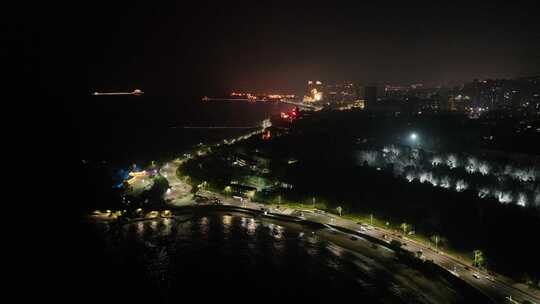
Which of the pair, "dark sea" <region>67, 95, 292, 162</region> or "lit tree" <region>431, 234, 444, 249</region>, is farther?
"dark sea" <region>67, 95, 292, 162</region>

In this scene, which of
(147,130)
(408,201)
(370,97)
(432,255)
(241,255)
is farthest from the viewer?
(370,97)

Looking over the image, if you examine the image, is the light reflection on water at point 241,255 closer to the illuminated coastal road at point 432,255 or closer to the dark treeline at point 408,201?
the illuminated coastal road at point 432,255

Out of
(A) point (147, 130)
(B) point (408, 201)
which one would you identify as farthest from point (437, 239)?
(A) point (147, 130)

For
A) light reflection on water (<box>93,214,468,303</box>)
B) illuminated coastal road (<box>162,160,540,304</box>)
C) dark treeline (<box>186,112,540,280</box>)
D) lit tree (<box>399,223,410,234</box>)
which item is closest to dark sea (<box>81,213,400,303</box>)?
light reflection on water (<box>93,214,468,303</box>)

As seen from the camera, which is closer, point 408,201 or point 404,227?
point 404,227

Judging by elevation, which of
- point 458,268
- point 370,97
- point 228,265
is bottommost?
point 228,265

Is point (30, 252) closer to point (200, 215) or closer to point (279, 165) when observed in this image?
point (200, 215)

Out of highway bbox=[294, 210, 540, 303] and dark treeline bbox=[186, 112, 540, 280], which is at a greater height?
dark treeline bbox=[186, 112, 540, 280]

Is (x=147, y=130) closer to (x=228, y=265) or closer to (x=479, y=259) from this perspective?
(x=228, y=265)

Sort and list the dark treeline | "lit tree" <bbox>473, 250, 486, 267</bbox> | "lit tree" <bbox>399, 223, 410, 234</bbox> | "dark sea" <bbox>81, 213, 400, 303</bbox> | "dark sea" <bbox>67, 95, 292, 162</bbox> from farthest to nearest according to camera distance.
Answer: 1. "dark sea" <bbox>67, 95, 292, 162</bbox>
2. "lit tree" <bbox>399, 223, 410, 234</bbox>
3. the dark treeline
4. "lit tree" <bbox>473, 250, 486, 267</bbox>
5. "dark sea" <bbox>81, 213, 400, 303</bbox>

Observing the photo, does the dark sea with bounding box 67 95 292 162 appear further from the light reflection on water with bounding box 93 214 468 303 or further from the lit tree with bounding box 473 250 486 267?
the lit tree with bounding box 473 250 486 267
